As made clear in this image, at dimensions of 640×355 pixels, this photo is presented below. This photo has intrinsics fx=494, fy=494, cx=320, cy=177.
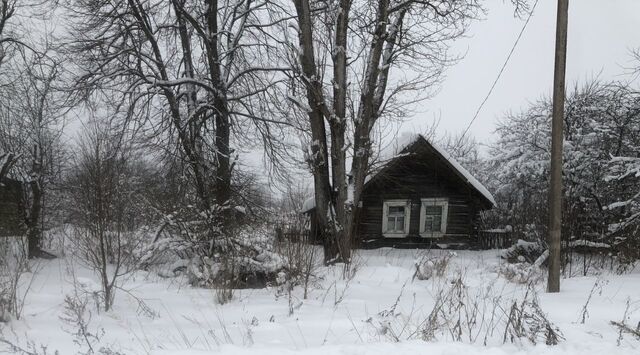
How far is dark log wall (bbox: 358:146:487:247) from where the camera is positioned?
64.4ft

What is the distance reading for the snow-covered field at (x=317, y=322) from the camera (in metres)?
4.60

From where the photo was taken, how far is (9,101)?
14.6 metres

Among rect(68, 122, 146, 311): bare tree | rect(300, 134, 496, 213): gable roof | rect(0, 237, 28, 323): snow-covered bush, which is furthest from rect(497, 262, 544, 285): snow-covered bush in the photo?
rect(300, 134, 496, 213): gable roof

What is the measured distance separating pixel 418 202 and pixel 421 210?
0.34 m

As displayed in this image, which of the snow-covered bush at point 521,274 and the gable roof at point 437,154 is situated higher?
the gable roof at point 437,154

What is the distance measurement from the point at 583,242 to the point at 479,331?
825 centimetres

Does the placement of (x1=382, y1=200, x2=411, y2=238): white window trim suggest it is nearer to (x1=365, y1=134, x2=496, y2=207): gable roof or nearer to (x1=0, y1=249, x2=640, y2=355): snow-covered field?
(x1=365, y1=134, x2=496, y2=207): gable roof

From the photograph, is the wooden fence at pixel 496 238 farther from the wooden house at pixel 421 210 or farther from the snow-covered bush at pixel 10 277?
the snow-covered bush at pixel 10 277

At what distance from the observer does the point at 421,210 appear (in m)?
19.7

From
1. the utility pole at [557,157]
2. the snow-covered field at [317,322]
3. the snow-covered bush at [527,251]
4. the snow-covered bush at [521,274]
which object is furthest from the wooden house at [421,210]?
the utility pole at [557,157]

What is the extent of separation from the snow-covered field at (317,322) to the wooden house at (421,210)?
444 inches

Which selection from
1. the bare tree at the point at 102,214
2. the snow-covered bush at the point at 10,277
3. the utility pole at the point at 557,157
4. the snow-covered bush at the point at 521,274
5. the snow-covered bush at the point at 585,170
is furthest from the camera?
the snow-covered bush at the point at 585,170

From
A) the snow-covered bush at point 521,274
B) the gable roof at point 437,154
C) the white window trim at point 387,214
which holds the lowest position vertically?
the snow-covered bush at point 521,274

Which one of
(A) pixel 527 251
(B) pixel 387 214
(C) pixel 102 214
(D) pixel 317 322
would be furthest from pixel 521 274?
(B) pixel 387 214
